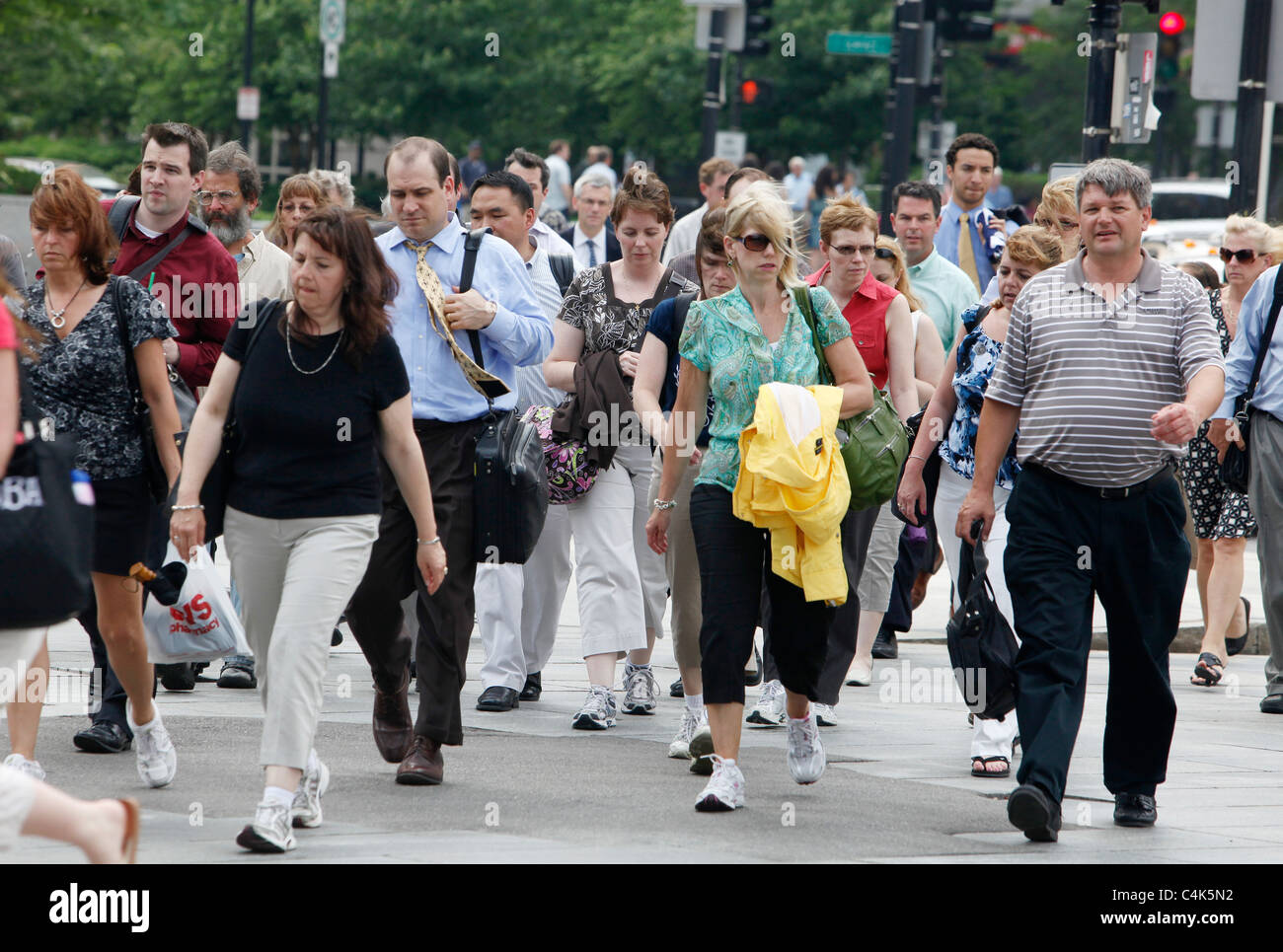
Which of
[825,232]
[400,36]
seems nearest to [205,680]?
[825,232]

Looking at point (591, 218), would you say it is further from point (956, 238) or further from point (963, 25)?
point (963, 25)

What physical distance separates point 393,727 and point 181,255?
2160 millimetres

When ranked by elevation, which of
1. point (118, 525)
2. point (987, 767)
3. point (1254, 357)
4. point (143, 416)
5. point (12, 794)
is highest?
point (1254, 357)

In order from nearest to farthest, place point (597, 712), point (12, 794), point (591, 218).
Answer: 1. point (12, 794)
2. point (597, 712)
3. point (591, 218)

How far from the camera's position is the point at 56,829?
15.0ft

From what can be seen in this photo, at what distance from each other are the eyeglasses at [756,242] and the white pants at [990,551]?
1.24m

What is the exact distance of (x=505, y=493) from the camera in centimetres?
691

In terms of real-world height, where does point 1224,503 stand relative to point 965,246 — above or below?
below

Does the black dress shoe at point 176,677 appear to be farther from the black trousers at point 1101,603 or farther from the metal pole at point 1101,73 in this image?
the metal pole at point 1101,73

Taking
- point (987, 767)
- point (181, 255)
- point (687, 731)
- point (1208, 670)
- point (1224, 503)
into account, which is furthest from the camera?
point (1224, 503)

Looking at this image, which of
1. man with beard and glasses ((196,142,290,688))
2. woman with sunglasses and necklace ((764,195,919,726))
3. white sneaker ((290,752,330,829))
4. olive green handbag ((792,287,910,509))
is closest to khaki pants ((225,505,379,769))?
white sneaker ((290,752,330,829))

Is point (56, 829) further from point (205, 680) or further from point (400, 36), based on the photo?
point (400, 36)

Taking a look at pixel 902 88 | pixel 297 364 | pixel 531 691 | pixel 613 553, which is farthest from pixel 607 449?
pixel 902 88

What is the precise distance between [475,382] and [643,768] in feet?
4.94
